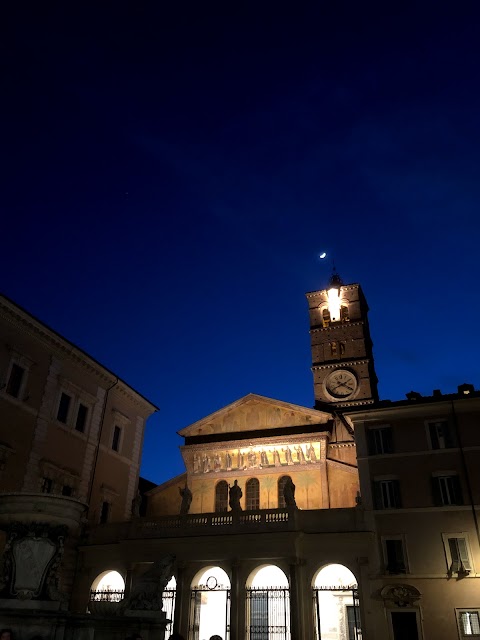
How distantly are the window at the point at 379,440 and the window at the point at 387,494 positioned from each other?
1.45 meters

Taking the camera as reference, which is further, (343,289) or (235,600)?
(343,289)

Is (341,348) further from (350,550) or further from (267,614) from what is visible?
(267,614)

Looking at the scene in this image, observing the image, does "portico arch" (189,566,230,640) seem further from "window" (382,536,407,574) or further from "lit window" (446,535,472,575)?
"lit window" (446,535,472,575)

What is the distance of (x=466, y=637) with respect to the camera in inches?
794

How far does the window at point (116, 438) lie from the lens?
31062mm

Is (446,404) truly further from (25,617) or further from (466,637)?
(25,617)

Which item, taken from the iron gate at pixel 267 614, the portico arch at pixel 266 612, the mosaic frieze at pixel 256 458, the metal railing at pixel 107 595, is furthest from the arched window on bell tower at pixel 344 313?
the metal railing at pixel 107 595

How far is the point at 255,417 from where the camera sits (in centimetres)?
3588

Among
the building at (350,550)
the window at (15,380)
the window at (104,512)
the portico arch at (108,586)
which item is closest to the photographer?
the building at (350,550)

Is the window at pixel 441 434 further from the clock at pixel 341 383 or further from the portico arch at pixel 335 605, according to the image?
the clock at pixel 341 383

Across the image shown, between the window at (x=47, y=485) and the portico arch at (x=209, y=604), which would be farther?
the window at (x=47, y=485)

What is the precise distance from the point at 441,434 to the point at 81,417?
1858 cm

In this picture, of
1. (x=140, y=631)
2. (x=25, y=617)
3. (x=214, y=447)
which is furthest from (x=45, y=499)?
(x=214, y=447)

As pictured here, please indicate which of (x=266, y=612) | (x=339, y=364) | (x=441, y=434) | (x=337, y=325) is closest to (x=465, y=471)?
(x=441, y=434)
